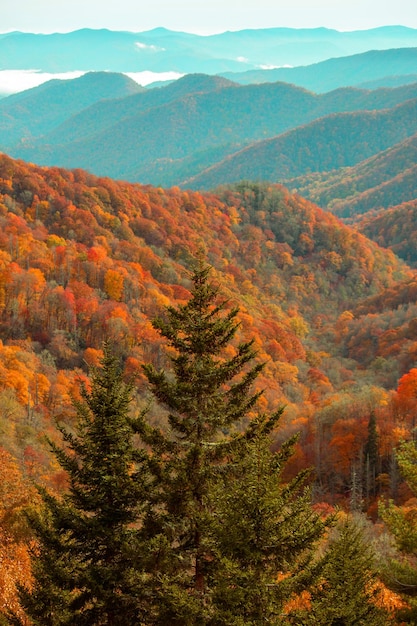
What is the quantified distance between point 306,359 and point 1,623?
13960cm

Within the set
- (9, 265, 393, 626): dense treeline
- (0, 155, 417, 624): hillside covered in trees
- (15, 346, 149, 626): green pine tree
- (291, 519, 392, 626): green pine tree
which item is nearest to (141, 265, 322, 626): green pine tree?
(9, 265, 393, 626): dense treeline

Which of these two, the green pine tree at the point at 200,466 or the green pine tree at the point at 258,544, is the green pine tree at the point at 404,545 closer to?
the green pine tree at the point at 200,466

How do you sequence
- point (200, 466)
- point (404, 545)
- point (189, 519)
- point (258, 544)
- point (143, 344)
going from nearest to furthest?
1. point (258, 544)
2. point (189, 519)
3. point (200, 466)
4. point (404, 545)
5. point (143, 344)

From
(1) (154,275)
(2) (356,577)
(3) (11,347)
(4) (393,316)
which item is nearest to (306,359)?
(4) (393,316)

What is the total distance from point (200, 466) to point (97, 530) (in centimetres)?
405

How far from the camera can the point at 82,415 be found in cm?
2072

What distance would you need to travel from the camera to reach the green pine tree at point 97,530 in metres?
19.5

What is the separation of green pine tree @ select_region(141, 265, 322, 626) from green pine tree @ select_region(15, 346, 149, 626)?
122 cm

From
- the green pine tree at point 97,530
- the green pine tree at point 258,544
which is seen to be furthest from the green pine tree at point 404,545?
the green pine tree at point 97,530

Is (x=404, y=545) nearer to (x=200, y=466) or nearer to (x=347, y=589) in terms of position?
(x=347, y=589)

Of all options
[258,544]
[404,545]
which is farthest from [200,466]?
[404,545]

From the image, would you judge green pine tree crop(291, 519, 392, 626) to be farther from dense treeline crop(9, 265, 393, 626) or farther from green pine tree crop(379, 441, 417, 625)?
green pine tree crop(379, 441, 417, 625)

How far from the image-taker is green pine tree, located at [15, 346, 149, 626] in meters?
19.5

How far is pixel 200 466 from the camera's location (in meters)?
18.6
